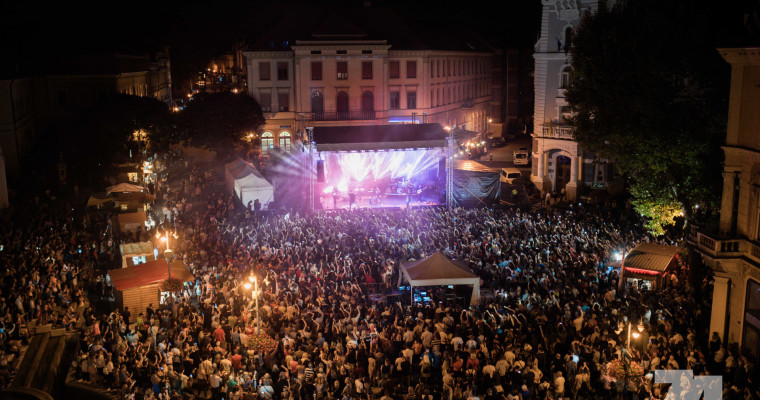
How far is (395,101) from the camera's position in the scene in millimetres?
52844

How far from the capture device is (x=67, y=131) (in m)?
38.9

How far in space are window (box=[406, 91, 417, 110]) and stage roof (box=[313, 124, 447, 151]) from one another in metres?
15.0

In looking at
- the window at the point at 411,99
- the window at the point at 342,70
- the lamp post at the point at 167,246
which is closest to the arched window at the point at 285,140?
the window at the point at 342,70

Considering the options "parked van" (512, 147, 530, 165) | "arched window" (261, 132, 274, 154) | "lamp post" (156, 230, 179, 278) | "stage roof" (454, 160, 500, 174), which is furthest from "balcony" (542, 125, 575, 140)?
"lamp post" (156, 230, 179, 278)

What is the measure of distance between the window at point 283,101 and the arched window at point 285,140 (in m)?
1.81

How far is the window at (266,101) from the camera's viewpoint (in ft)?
167

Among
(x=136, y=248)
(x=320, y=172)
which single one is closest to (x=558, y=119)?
(x=320, y=172)

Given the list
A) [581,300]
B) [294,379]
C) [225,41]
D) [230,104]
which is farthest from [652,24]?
[225,41]

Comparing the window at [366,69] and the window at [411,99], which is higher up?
the window at [366,69]

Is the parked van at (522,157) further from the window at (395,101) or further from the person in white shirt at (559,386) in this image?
the person in white shirt at (559,386)

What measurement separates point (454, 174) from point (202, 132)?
20164mm

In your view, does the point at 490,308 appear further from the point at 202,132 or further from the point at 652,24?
the point at 202,132

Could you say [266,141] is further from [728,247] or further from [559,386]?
[559,386]

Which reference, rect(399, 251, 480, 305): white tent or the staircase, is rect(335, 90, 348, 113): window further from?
the staircase
